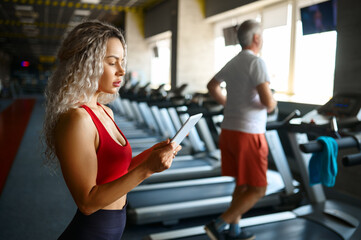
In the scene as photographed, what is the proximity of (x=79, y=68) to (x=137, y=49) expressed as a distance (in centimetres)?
906

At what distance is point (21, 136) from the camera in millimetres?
6492

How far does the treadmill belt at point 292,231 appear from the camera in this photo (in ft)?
8.10

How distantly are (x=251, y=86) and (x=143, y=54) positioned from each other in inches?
319

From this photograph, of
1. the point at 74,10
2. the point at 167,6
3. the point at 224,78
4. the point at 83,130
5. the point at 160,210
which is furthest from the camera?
the point at 74,10

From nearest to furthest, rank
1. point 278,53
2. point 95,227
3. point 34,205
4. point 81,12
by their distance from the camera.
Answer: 1. point 95,227
2. point 34,205
3. point 278,53
4. point 81,12

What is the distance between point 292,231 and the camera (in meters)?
2.55

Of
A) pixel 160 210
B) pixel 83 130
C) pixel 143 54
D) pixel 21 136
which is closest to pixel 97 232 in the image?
pixel 83 130

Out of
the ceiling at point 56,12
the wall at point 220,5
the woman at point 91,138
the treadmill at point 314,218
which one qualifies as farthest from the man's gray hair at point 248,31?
the ceiling at point 56,12

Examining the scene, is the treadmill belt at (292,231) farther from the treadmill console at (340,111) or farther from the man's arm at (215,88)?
the man's arm at (215,88)

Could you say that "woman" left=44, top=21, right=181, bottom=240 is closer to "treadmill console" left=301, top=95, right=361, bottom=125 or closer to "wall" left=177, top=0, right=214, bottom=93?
"treadmill console" left=301, top=95, right=361, bottom=125

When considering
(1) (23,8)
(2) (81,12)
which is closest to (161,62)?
(2) (81,12)

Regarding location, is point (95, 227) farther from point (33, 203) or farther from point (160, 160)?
point (33, 203)

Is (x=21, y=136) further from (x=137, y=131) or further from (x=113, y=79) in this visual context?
(x=113, y=79)

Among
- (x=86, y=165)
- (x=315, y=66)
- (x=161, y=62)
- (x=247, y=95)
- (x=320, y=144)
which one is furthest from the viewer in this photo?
(x=161, y=62)
